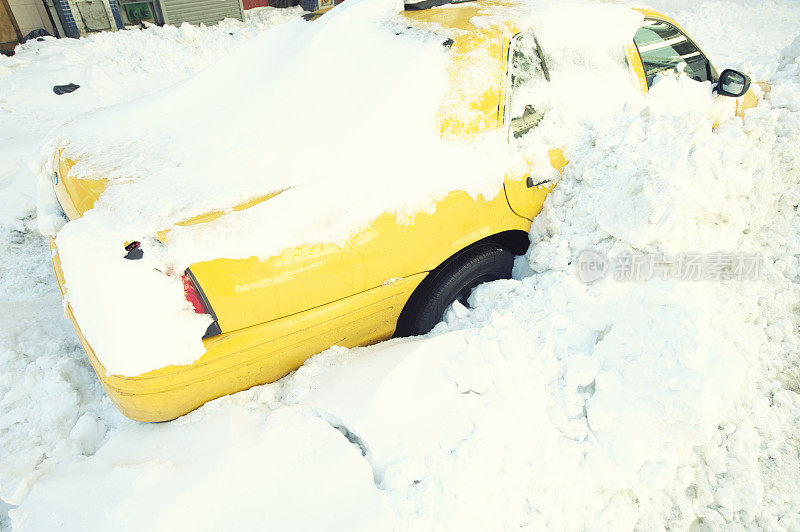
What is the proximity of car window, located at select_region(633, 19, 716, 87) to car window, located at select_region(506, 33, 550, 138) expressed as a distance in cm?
84

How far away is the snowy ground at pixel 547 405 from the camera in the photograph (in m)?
1.67

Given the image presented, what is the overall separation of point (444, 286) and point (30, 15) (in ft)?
32.6

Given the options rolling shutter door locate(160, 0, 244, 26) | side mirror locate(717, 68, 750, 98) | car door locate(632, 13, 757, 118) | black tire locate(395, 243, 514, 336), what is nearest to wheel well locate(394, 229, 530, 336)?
black tire locate(395, 243, 514, 336)

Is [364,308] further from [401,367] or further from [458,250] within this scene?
[458,250]

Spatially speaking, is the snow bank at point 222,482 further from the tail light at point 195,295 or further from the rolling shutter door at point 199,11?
the rolling shutter door at point 199,11

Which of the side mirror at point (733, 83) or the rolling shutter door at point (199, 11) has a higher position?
the rolling shutter door at point (199, 11)

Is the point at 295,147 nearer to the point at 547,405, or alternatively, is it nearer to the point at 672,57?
the point at 547,405

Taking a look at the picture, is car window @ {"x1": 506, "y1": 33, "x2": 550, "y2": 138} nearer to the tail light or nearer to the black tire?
the black tire

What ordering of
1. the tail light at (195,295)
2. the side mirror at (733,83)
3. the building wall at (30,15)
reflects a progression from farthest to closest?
the building wall at (30,15) → the side mirror at (733,83) → the tail light at (195,295)

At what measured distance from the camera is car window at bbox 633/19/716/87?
9.57 feet

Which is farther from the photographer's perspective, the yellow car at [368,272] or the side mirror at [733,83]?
the side mirror at [733,83]

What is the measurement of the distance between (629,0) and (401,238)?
256cm

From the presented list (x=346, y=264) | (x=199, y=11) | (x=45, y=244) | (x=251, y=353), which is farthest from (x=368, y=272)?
(x=199, y=11)

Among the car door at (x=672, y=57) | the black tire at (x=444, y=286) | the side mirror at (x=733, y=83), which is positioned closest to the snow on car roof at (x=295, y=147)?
the car door at (x=672, y=57)
